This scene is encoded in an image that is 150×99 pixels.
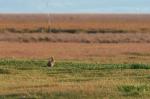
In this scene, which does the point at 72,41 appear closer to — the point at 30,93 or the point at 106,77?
the point at 106,77

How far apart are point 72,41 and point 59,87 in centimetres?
3603

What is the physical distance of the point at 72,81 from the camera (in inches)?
802

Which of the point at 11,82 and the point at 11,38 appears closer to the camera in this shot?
the point at 11,82

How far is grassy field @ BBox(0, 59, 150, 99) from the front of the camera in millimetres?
16066

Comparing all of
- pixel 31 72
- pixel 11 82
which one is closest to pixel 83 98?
pixel 11 82

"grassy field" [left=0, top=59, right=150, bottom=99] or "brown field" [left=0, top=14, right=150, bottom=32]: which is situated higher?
"brown field" [left=0, top=14, right=150, bottom=32]

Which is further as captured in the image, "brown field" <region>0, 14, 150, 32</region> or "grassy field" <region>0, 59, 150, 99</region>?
"brown field" <region>0, 14, 150, 32</region>

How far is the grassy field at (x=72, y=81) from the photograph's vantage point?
16066mm

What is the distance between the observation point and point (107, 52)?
39344mm

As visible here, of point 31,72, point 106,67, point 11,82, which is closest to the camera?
point 11,82

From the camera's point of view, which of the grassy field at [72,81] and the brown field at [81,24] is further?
the brown field at [81,24]

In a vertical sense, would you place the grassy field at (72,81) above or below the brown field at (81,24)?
below

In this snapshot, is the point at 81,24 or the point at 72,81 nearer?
the point at 72,81

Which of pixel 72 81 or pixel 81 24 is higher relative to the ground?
pixel 81 24
